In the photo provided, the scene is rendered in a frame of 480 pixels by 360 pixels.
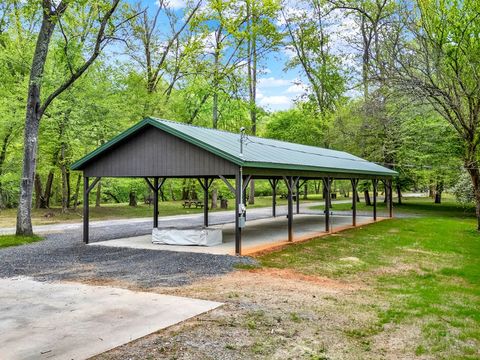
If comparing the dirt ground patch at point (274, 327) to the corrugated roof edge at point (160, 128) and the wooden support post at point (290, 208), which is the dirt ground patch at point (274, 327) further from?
the wooden support post at point (290, 208)

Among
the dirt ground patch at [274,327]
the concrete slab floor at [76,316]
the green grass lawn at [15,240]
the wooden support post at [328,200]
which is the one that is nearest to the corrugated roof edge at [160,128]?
the green grass lawn at [15,240]

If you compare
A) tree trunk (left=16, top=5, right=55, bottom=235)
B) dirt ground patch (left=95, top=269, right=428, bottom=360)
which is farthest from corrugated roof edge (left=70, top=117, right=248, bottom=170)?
dirt ground patch (left=95, top=269, right=428, bottom=360)

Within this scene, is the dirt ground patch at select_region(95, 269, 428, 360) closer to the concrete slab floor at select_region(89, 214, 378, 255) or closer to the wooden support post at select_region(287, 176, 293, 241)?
the concrete slab floor at select_region(89, 214, 378, 255)

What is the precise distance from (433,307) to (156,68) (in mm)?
27947

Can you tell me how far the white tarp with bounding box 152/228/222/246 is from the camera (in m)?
13.3

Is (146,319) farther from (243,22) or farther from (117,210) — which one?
(243,22)

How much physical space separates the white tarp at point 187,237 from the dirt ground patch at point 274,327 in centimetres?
480

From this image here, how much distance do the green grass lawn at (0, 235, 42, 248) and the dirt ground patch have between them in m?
8.05

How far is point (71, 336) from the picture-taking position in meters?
5.34

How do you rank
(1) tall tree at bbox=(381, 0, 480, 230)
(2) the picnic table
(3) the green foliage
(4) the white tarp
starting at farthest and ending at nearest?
(2) the picnic table
(3) the green foliage
(4) the white tarp
(1) tall tree at bbox=(381, 0, 480, 230)

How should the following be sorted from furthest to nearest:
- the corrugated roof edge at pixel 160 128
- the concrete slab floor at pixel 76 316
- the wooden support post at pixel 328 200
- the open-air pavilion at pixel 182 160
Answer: the wooden support post at pixel 328 200 < the open-air pavilion at pixel 182 160 < the corrugated roof edge at pixel 160 128 < the concrete slab floor at pixel 76 316

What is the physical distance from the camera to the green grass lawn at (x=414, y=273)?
223 inches

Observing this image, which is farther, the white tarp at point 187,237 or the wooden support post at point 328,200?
the wooden support post at point 328,200

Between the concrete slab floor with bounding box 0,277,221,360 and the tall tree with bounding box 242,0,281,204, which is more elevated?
the tall tree with bounding box 242,0,281,204
